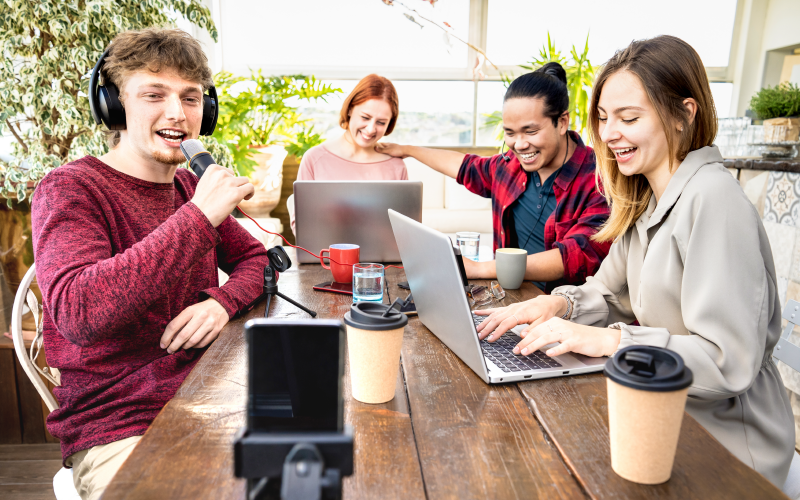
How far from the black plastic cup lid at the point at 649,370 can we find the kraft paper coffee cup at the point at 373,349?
10.3 inches

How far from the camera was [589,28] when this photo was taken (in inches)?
188

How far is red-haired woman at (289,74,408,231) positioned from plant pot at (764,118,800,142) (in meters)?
1.72

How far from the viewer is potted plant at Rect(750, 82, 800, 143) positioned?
94.6 inches

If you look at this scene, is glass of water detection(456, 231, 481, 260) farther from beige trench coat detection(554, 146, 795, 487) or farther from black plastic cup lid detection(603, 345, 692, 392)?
black plastic cup lid detection(603, 345, 692, 392)

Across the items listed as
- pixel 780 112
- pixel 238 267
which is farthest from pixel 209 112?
pixel 780 112

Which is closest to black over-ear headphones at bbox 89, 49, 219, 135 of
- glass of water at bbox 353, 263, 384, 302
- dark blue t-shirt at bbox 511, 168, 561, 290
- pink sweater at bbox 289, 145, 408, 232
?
glass of water at bbox 353, 263, 384, 302

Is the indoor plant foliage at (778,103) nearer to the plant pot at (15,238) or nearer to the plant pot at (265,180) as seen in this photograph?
the plant pot at (265,180)

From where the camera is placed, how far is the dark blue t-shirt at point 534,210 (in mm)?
1829

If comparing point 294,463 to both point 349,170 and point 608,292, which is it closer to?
point 608,292

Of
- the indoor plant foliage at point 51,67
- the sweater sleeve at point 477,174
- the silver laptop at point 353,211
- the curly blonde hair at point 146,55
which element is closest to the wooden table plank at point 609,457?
the silver laptop at point 353,211

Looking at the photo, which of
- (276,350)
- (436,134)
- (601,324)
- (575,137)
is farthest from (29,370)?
(436,134)

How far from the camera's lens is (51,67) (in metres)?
1.89

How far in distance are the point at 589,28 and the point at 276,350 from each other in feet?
17.0

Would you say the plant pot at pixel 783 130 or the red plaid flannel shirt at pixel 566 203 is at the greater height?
the plant pot at pixel 783 130
